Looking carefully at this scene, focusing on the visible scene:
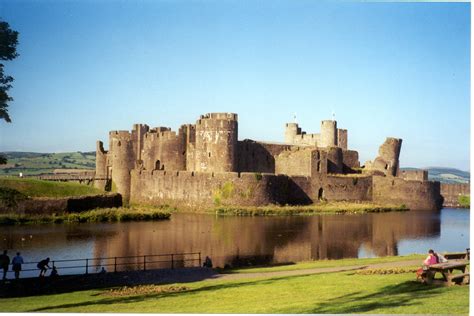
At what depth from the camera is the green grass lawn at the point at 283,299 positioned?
13719 mm

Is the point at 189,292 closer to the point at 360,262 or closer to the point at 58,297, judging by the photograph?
the point at 58,297

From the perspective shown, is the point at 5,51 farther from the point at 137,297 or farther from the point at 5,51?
the point at 137,297

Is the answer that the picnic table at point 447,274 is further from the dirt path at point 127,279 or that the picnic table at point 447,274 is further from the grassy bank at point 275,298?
the dirt path at point 127,279

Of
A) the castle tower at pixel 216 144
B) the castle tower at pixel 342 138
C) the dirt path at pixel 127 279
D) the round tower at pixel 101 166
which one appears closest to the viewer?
the dirt path at pixel 127 279

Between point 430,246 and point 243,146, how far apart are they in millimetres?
23630

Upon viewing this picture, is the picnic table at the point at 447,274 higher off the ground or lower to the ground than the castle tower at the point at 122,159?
lower

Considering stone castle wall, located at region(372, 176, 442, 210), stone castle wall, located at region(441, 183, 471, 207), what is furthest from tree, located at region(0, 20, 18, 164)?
stone castle wall, located at region(441, 183, 471, 207)

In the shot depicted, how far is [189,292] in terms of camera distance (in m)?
15.8

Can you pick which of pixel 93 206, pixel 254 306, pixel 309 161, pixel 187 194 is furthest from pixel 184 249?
pixel 309 161

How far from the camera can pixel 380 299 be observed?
14.3m

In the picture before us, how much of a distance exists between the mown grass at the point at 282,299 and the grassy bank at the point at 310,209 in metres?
22.6

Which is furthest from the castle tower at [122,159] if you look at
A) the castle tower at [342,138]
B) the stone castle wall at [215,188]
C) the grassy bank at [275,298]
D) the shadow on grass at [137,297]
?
the grassy bank at [275,298]

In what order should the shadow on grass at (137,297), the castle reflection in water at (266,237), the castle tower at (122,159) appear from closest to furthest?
the shadow on grass at (137,297) < the castle reflection in water at (266,237) < the castle tower at (122,159)

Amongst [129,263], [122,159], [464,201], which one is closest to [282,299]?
[129,263]
